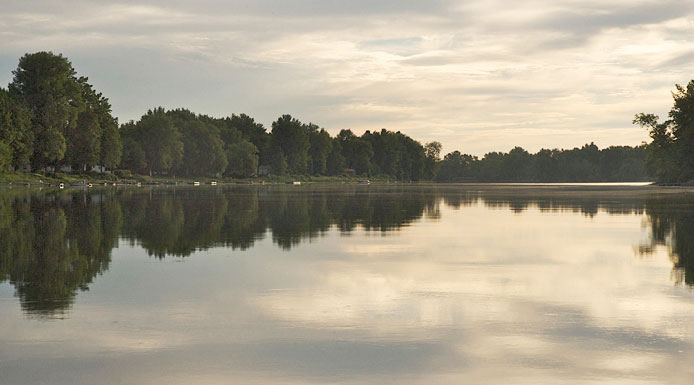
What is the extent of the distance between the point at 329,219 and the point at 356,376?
25563 millimetres

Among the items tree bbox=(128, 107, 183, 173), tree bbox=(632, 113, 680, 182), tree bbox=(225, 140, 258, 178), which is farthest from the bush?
tree bbox=(632, 113, 680, 182)

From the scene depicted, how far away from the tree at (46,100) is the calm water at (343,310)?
89756mm

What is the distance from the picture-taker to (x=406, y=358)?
324 inches

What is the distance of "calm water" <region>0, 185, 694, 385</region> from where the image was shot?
786 centimetres

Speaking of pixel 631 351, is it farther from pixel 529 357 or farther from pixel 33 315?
pixel 33 315

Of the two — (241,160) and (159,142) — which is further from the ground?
(159,142)

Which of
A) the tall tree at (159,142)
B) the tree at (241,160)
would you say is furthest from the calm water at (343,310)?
the tree at (241,160)

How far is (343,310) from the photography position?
1105 cm

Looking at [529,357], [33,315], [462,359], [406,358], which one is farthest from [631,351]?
[33,315]

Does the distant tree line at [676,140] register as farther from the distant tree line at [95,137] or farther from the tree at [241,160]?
the tree at [241,160]

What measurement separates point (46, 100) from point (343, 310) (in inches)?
4305

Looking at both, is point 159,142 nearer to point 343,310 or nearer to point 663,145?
point 663,145

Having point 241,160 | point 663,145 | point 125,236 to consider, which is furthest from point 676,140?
point 125,236

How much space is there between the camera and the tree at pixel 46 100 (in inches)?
4181
